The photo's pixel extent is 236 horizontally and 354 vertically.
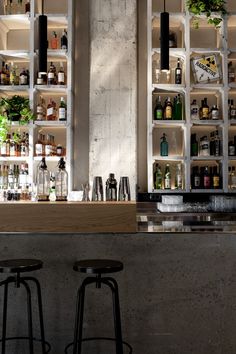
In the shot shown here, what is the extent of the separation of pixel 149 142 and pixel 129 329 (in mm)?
2655

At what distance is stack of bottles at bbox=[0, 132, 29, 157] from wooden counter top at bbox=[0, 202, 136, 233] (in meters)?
2.51

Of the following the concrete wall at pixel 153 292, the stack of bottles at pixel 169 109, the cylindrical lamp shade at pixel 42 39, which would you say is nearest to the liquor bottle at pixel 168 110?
the stack of bottles at pixel 169 109

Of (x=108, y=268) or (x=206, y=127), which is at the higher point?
(x=206, y=127)

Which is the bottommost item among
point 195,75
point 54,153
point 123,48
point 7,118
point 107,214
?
point 107,214

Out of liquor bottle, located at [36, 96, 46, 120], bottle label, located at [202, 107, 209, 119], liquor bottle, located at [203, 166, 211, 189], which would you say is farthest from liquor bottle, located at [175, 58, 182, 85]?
liquor bottle, located at [36, 96, 46, 120]

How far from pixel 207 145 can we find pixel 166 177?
57cm

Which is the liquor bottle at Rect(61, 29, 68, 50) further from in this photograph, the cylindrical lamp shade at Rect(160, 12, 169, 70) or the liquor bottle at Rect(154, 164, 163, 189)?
the cylindrical lamp shade at Rect(160, 12, 169, 70)

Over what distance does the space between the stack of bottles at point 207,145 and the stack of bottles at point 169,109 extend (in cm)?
30

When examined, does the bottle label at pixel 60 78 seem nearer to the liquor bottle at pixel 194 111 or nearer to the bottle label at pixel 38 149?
the bottle label at pixel 38 149

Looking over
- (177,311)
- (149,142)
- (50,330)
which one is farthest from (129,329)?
(149,142)

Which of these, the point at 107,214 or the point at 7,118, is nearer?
the point at 107,214

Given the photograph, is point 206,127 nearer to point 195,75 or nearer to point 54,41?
point 195,75

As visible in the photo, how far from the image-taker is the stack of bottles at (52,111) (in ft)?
16.4

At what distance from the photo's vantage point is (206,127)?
17.0 ft
